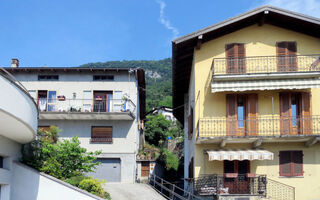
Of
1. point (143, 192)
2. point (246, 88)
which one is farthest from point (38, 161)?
point (246, 88)

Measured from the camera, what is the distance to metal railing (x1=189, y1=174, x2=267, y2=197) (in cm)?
1800

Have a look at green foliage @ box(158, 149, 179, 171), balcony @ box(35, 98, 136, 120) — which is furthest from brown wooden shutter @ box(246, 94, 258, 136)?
green foliage @ box(158, 149, 179, 171)

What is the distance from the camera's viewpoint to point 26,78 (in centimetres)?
2989

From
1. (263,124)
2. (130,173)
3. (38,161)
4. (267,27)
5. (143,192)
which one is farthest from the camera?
(130,173)

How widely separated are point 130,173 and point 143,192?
4.97 meters

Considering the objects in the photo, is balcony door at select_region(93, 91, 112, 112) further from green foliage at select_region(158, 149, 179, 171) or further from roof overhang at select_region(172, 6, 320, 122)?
roof overhang at select_region(172, 6, 320, 122)

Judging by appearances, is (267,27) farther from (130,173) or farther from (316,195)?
(130,173)

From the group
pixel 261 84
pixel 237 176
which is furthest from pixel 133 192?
pixel 261 84

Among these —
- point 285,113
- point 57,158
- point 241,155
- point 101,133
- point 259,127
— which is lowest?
point 57,158

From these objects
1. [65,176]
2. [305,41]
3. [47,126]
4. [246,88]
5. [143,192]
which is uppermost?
[305,41]

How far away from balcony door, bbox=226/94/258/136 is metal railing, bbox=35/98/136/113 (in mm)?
10768

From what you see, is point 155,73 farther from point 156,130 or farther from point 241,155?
point 241,155

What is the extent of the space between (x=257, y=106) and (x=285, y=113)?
4.70 ft

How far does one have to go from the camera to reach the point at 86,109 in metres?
28.8
